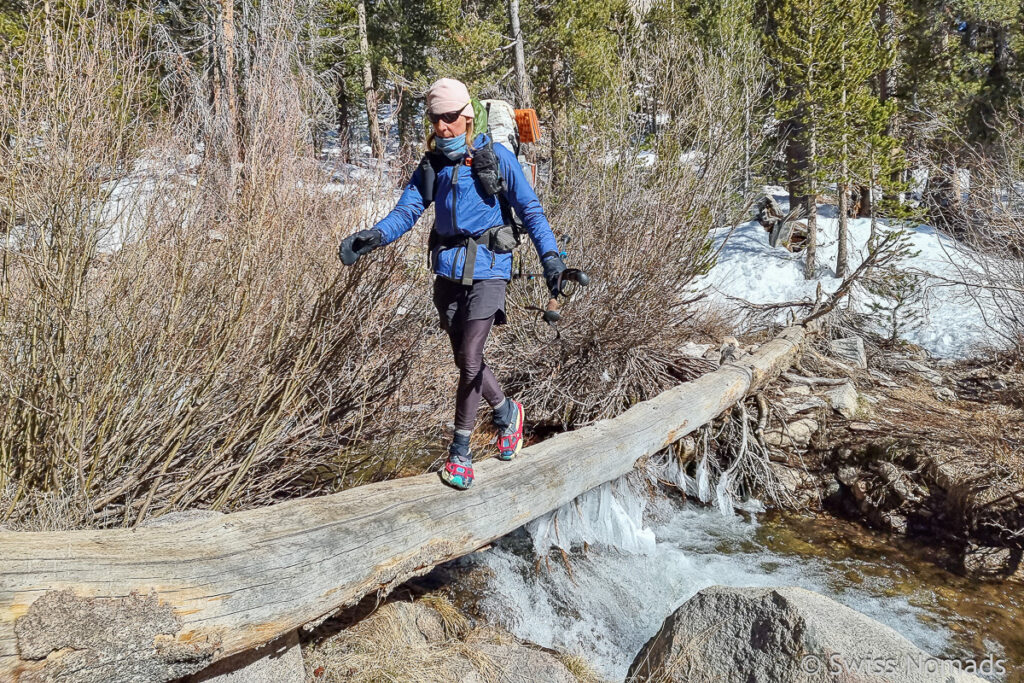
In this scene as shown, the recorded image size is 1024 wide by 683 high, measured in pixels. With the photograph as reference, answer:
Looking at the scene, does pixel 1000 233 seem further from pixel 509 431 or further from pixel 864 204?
pixel 864 204

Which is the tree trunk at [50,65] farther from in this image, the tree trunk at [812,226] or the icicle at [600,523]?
the tree trunk at [812,226]

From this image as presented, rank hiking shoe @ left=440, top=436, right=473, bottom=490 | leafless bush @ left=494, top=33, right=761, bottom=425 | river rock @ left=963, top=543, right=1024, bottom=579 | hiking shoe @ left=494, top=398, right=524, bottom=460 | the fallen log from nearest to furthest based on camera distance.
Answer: the fallen log < hiking shoe @ left=440, top=436, right=473, bottom=490 < hiking shoe @ left=494, top=398, right=524, bottom=460 < river rock @ left=963, top=543, right=1024, bottom=579 < leafless bush @ left=494, top=33, right=761, bottom=425

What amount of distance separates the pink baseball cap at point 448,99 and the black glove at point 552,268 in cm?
80

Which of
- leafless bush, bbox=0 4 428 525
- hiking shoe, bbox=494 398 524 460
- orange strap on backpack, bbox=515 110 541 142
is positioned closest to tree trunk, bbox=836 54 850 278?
orange strap on backpack, bbox=515 110 541 142

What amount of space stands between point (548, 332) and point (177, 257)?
4.24m

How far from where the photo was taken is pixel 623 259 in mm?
6617

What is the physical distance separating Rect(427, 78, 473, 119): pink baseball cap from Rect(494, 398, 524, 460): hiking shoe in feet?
5.27

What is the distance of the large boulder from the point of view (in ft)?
9.70

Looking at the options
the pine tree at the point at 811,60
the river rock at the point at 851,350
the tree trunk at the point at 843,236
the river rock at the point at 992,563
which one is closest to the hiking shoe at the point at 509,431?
the river rock at the point at 992,563

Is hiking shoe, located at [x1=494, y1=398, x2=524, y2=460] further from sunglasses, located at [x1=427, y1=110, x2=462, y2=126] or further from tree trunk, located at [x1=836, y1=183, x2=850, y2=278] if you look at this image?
tree trunk, located at [x1=836, y1=183, x2=850, y2=278]

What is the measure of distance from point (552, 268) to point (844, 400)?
5823 mm

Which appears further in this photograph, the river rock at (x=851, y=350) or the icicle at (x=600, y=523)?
the river rock at (x=851, y=350)

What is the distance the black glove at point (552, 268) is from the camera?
3.18m

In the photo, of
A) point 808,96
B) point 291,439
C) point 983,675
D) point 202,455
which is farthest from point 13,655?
point 808,96
